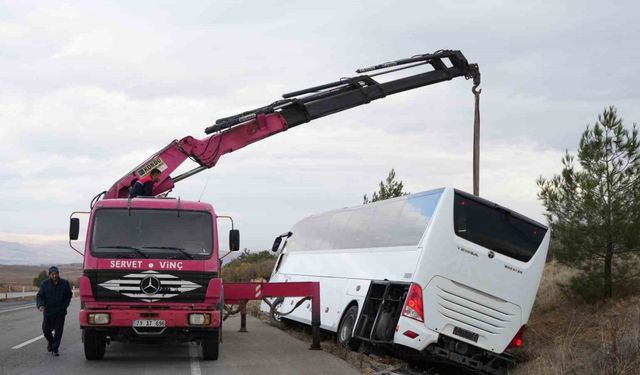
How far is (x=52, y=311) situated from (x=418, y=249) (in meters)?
6.68

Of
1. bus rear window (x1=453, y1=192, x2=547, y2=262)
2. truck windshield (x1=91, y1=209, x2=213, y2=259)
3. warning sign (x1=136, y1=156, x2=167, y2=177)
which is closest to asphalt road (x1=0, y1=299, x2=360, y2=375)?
truck windshield (x1=91, y1=209, x2=213, y2=259)

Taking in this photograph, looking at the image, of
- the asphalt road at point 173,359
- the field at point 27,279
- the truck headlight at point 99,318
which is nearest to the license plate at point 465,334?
the asphalt road at point 173,359

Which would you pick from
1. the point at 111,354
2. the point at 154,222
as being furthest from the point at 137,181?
the point at 111,354

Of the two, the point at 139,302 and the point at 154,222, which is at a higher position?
the point at 154,222

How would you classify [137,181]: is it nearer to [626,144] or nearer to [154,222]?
[154,222]

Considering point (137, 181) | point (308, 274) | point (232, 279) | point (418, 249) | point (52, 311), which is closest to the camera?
point (418, 249)

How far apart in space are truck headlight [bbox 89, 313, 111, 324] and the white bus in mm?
4612

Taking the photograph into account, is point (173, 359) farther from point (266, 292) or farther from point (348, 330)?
point (348, 330)

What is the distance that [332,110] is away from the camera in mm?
17641

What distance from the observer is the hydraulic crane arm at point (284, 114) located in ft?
53.7

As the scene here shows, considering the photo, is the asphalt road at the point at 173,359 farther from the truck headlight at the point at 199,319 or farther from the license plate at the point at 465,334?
the license plate at the point at 465,334

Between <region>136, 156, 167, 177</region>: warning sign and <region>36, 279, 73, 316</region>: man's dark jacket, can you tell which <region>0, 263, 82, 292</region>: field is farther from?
<region>136, 156, 167, 177</region>: warning sign

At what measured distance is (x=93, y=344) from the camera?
41.3 ft

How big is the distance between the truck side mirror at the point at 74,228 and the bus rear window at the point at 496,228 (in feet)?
20.8
